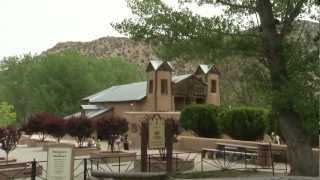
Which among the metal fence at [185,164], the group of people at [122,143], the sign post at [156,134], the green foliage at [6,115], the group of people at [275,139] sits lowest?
the metal fence at [185,164]

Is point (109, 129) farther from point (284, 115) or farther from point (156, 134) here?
point (284, 115)

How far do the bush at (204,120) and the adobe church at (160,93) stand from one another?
48.7ft

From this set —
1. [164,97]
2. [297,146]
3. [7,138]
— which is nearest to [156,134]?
[297,146]

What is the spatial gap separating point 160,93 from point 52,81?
31.5m

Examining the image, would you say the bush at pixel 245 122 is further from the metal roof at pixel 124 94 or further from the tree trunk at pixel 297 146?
the metal roof at pixel 124 94

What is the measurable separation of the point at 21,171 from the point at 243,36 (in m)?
10.3

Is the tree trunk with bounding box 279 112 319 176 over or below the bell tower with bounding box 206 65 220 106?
below

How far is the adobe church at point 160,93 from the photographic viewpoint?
57.4m

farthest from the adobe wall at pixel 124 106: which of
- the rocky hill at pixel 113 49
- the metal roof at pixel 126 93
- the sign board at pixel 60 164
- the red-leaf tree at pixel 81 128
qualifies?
the rocky hill at pixel 113 49

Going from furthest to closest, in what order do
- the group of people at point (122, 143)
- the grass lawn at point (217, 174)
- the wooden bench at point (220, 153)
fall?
1. the group of people at point (122, 143)
2. the wooden bench at point (220, 153)
3. the grass lawn at point (217, 174)

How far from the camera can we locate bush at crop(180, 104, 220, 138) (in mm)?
41172

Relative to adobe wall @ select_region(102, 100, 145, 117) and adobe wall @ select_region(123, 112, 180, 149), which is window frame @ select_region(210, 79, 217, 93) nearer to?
adobe wall @ select_region(102, 100, 145, 117)

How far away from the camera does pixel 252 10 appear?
59.5 feet

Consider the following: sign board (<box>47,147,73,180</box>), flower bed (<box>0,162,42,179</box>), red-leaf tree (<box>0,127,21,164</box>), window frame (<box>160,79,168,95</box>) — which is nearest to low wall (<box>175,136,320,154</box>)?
red-leaf tree (<box>0,127,21,164</box>)
